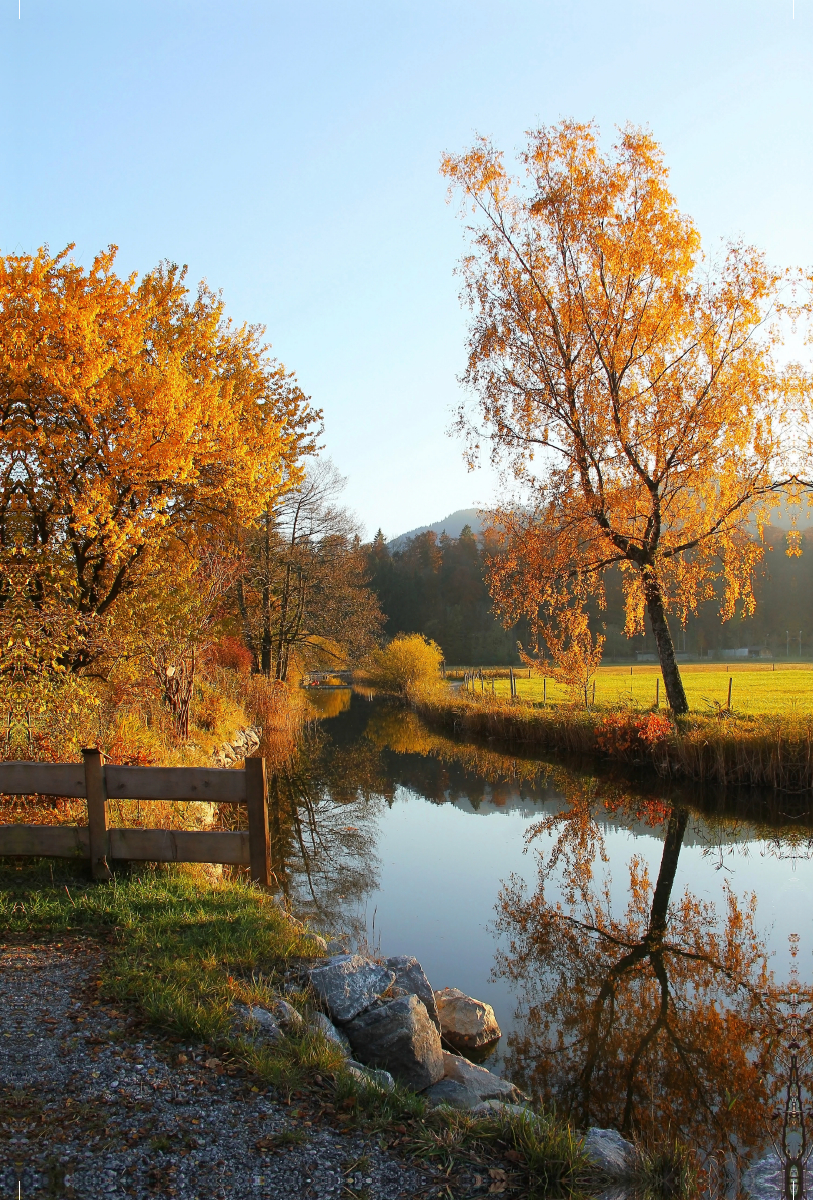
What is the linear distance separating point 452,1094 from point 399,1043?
445mm

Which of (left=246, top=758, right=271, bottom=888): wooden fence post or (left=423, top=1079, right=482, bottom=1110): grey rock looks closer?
(left=423, top=1079, right=482, bottom=1110): grey rock

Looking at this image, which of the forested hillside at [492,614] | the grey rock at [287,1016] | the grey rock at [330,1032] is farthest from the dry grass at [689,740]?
the forested hillside at [492,614]

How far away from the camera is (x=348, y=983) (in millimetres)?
5305

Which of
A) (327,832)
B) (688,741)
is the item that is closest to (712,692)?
(688,741)

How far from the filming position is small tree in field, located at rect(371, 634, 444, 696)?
39.0 meters

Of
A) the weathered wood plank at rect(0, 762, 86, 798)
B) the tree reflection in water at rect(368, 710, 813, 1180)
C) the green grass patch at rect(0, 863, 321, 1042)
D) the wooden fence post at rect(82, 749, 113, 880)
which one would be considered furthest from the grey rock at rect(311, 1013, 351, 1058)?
the weathered wood plank at rect(0, 762, 86, 798)

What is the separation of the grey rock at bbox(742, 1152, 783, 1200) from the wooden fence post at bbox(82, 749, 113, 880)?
5242 mm

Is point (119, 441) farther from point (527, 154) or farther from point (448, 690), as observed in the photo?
point (448, 690)

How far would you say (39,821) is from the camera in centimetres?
743

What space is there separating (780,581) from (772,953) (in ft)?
283

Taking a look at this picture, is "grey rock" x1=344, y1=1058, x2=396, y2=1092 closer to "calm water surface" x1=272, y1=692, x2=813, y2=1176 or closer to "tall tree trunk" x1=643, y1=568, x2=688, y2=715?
"calm water surface" x1=272, y1=692, x2=813, y2=1176

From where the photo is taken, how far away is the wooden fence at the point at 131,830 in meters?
6.64

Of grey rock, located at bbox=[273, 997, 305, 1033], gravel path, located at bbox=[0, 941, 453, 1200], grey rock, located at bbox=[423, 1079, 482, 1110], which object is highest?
gravel path, located at bbox=[0, 941, 453, 1200]

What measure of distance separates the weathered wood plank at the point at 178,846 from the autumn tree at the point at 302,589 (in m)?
20.1
